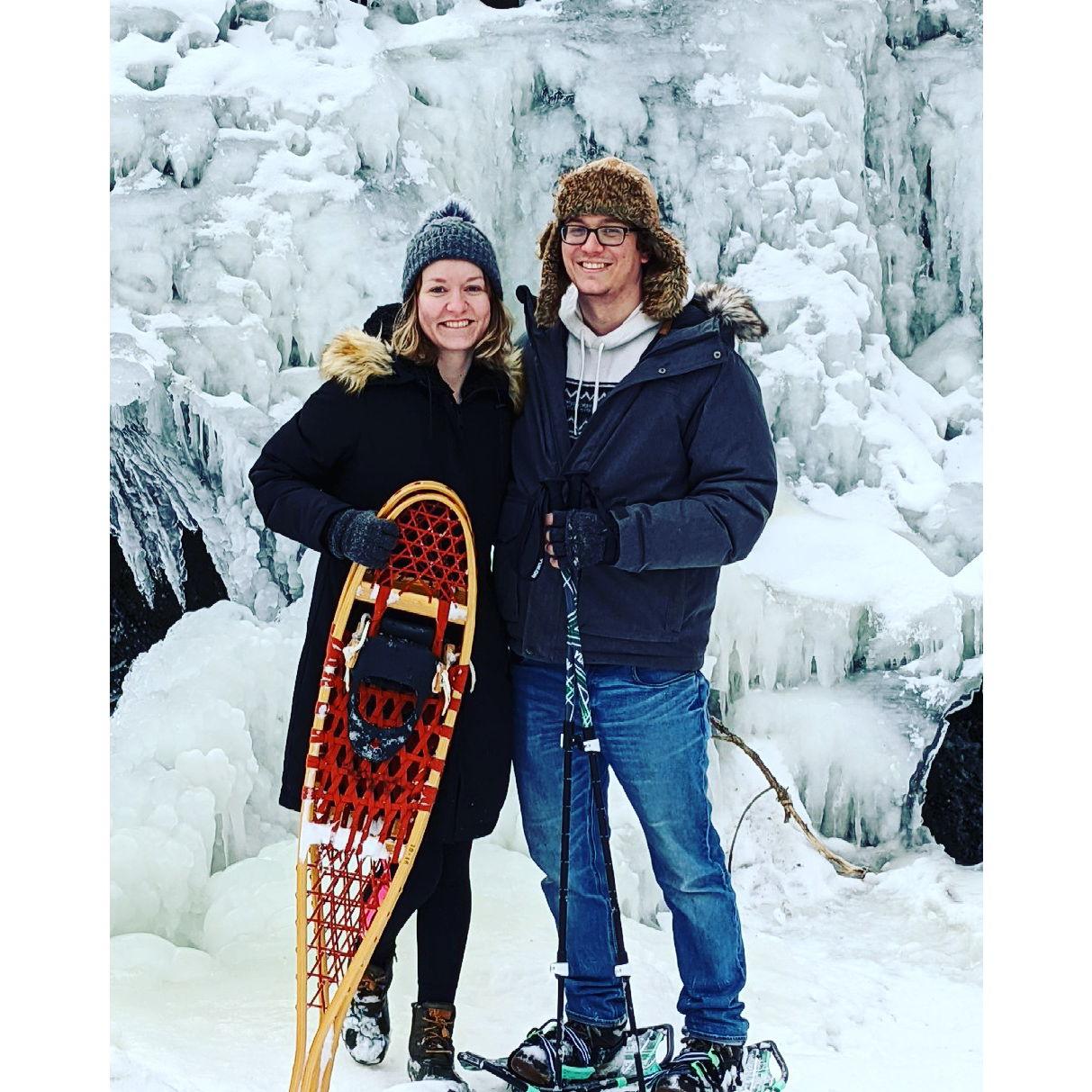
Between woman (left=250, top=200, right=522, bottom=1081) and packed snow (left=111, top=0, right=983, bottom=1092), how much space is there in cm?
91

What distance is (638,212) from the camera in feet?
7.78

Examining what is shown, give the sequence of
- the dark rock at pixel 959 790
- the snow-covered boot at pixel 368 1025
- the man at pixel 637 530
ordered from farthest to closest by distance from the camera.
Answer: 1. the dark rock at pixel 959 790
2. the snow-covered boot at pixel 368 1025
3. the man at pixel 637 530

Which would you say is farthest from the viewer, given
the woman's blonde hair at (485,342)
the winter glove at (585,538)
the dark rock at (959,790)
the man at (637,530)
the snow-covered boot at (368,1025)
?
the dark rock at (959,790)

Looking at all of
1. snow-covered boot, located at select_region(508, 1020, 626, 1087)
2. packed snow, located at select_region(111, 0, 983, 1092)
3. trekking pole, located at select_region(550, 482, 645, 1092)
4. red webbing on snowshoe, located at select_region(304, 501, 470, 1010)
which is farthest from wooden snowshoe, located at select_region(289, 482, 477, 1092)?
packed snow, located at select_region(111, 0, 983, 1092)

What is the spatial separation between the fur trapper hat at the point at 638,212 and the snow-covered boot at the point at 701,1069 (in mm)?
1467

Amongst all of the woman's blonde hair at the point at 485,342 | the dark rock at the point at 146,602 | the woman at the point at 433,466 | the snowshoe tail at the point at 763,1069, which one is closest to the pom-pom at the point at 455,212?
the woman at the point at 433,466

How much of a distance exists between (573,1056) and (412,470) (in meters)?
1.25

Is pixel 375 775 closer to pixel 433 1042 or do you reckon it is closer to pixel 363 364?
pixel 433 1042

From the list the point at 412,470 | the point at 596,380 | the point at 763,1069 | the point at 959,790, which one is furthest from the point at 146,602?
the point at 959,790

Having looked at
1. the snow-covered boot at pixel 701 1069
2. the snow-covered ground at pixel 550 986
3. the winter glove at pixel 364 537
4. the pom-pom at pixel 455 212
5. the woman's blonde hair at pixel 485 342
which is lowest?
the snow-covered ground at pixel 550 986

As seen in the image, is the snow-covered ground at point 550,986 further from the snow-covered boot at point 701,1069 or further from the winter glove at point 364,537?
the winter glove at point 364,537

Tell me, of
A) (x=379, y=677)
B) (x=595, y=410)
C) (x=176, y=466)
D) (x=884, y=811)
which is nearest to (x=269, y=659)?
(x=176, y=466)

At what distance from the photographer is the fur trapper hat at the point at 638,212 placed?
7.74 feet

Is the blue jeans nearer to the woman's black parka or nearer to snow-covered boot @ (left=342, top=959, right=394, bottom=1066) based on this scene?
the woman's black parka
